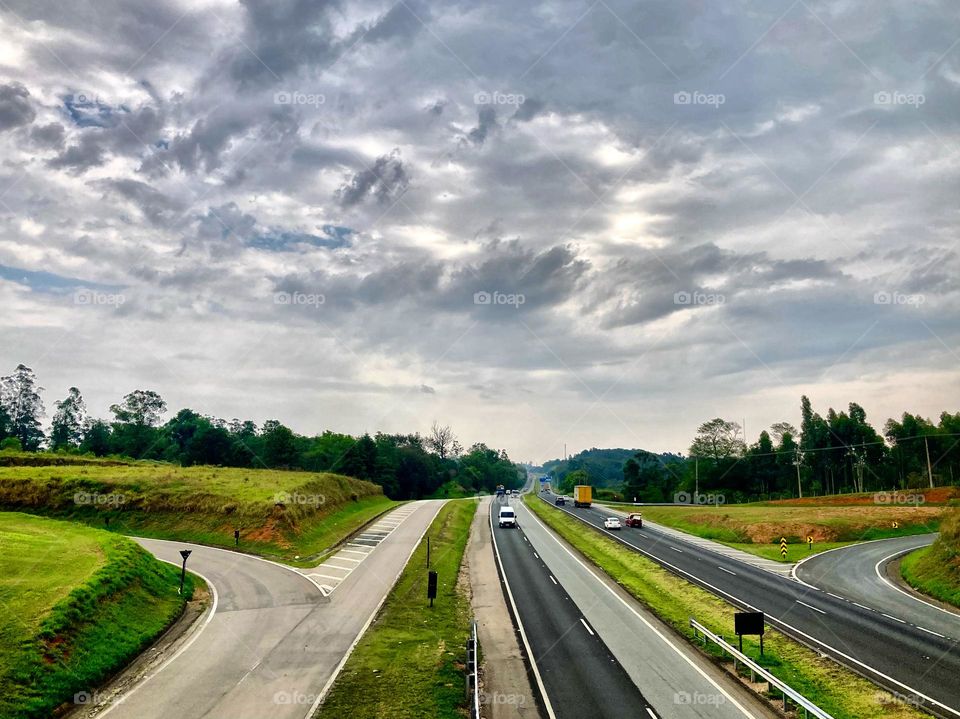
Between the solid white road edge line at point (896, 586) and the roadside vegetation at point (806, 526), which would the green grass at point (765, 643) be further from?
the roadside vegetation at point (806, 526)

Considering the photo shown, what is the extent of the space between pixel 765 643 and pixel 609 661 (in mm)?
7665

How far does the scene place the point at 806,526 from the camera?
65312 millimetres

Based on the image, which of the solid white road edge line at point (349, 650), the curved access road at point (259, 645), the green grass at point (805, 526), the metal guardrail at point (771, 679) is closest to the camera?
the metal guardrail at point (771, 679)

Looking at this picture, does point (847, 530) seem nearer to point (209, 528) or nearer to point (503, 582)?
point (503, 582)

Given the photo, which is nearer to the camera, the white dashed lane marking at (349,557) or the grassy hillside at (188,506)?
the white dashed lane marking at (349,557)

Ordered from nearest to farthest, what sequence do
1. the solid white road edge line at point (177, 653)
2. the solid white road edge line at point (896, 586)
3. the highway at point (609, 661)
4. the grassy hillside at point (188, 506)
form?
the highway at point (609, 661) < the solid white road edge line at point (177, 653) < the solid white road edge line at point (896, 586) < the grassy hillside at point (188, 506)

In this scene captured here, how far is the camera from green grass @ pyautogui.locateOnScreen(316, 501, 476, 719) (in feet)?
66.8

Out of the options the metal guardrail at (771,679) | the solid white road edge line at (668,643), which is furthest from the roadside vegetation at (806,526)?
the metal guardrail at (771,679)

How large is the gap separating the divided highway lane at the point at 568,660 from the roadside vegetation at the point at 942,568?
75.4 ft

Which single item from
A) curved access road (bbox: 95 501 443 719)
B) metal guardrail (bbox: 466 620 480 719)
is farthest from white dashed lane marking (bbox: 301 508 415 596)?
metal guardrail (bbox: 466 620 480 719)

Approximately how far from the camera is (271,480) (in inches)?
2822

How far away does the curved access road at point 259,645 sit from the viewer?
20609mm

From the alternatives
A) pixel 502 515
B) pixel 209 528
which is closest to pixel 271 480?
pixel 209 528

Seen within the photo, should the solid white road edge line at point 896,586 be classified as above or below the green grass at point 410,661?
above
